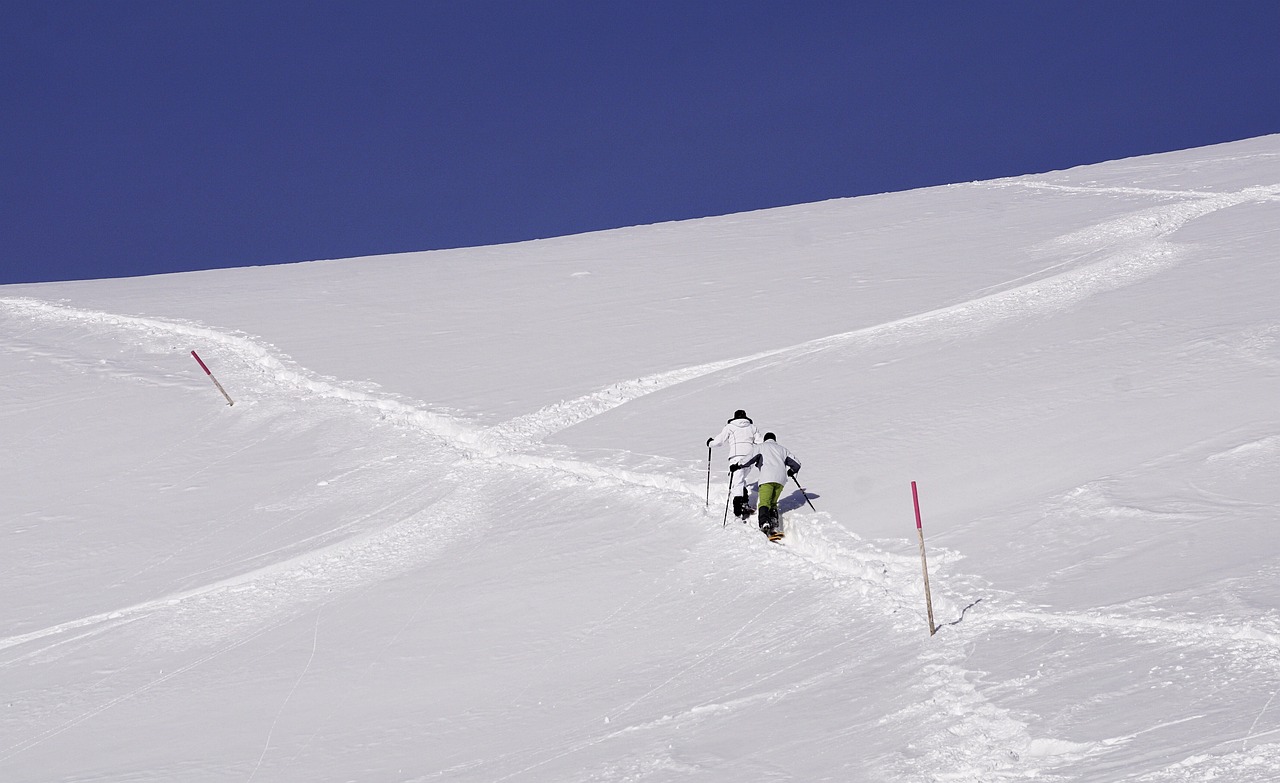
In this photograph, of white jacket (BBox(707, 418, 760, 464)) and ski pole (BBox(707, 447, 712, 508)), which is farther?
ski pole (BBox(707, 447, 712, 508))

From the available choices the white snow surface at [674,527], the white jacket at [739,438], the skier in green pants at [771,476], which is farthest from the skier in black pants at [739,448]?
A: the white snow surface at [674,527]

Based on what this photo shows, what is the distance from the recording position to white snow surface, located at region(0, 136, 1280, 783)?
853 cm

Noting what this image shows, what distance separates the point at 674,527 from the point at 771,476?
1.14 meters

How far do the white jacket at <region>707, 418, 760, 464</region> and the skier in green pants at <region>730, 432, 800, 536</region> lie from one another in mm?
125

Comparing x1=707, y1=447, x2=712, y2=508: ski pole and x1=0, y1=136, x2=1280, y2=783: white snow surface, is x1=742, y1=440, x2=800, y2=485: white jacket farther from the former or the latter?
x1=707, y1=447, x2=712, y2=508: ski pole

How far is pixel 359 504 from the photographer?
50.1ft

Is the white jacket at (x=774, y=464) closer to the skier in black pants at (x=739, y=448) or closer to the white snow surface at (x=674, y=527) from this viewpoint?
the skier in black pants at (x=739, y=448)

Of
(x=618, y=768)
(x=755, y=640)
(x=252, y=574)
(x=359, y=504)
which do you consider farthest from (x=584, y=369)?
(x=618, y=768)

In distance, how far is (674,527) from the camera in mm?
13195

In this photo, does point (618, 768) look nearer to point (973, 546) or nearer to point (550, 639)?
point (550, 639)

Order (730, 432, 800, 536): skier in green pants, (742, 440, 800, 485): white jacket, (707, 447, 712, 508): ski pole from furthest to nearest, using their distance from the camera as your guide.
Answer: (707, 447, 712, 508): ski pole, (742, 440, 800, 485): white jacket, (730, 432, 800, 536): skier in green pants

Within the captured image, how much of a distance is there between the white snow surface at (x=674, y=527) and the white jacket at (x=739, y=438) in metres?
0.63

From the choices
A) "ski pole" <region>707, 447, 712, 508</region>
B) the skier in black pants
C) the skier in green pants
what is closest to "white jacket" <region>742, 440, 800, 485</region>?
the skier in green pants

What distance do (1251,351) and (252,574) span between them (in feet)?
36.8
